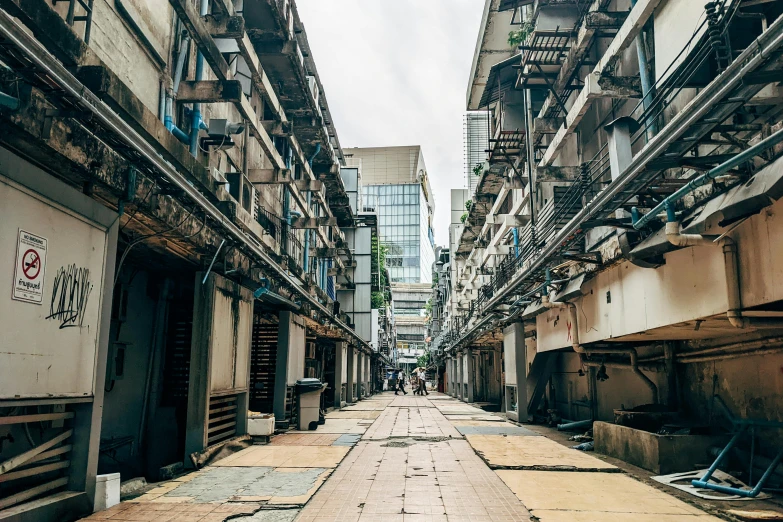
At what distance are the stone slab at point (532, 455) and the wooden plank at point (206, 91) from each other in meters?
7.13

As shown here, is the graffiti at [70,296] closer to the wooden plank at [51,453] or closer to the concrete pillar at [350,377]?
the wooden plank at [51,453]

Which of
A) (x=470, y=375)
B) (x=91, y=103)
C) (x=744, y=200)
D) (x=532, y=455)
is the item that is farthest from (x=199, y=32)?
(x=470, y=375)

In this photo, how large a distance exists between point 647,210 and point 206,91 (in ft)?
22.5

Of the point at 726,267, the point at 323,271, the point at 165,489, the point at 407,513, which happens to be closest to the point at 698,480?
the point at 726,267

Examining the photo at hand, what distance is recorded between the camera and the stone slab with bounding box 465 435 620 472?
8891mm

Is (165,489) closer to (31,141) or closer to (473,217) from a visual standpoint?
(31,141)

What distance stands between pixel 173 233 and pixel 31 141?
292 centimetres

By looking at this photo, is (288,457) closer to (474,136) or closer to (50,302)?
(50,302)

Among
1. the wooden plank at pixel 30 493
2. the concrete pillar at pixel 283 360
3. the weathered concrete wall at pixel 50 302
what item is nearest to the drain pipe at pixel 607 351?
the concrete pillar at pixel 283 360

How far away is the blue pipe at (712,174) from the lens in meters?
4.50

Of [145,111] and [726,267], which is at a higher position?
[145,111]

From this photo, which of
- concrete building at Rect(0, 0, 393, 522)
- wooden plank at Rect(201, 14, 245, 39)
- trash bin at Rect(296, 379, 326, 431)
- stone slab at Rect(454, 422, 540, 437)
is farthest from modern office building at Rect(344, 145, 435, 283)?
wooden plank at Rect(201, 14, 245, 39)

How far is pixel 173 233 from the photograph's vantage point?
759cm

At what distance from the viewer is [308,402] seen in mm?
14414
